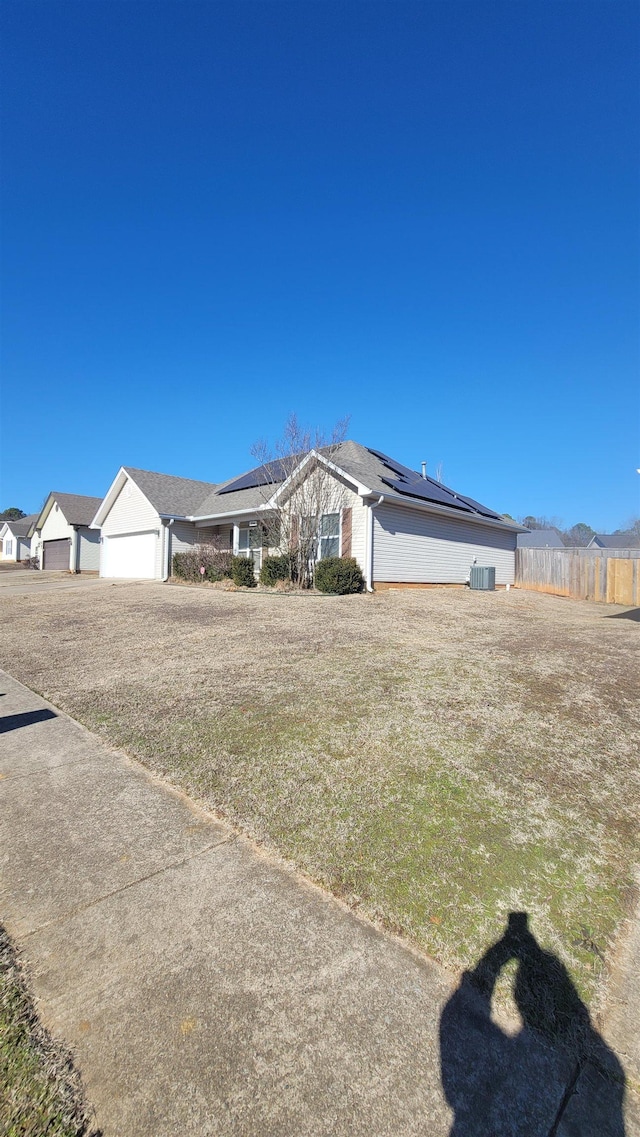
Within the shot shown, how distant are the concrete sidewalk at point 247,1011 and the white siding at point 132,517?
1876cm

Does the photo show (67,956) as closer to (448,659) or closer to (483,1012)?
(483,1012)

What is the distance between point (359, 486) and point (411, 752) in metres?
10.6

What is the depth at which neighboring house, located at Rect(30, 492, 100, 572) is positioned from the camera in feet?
94.1

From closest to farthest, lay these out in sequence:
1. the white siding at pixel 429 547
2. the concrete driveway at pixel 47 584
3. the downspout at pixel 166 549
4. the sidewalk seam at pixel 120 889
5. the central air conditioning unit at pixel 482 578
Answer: the sidewalk seam at pixel 120 889
the white siding at pixel 429 547
the concrete driveway at pixel 47 584
the central air conditioning unit at pixel 482 578
the downspout at pixel 166 549

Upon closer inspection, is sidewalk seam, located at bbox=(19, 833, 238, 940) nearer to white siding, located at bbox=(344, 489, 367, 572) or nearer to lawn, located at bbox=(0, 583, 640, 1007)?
lawn, located at bbox=(0, 583, 640, 1007)

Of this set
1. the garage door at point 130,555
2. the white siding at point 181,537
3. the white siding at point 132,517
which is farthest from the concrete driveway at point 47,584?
the white siding at point 132,517

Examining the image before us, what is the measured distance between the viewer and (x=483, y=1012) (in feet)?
5.93

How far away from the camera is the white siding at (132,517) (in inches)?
813

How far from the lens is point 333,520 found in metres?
15.0

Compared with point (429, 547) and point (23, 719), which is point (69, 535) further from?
point (23, 719)

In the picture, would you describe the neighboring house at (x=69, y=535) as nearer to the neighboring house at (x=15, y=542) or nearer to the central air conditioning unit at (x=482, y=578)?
the neighboring house at (x=15, y=542)

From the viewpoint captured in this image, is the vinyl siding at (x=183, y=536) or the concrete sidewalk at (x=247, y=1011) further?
the vinyl siding at (x=183, y=536)

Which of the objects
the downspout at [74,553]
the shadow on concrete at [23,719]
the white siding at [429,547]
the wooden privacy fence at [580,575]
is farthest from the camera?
the downspout at [74,553]

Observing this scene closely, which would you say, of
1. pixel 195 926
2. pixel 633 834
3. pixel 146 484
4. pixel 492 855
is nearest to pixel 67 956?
pixel 195 926
